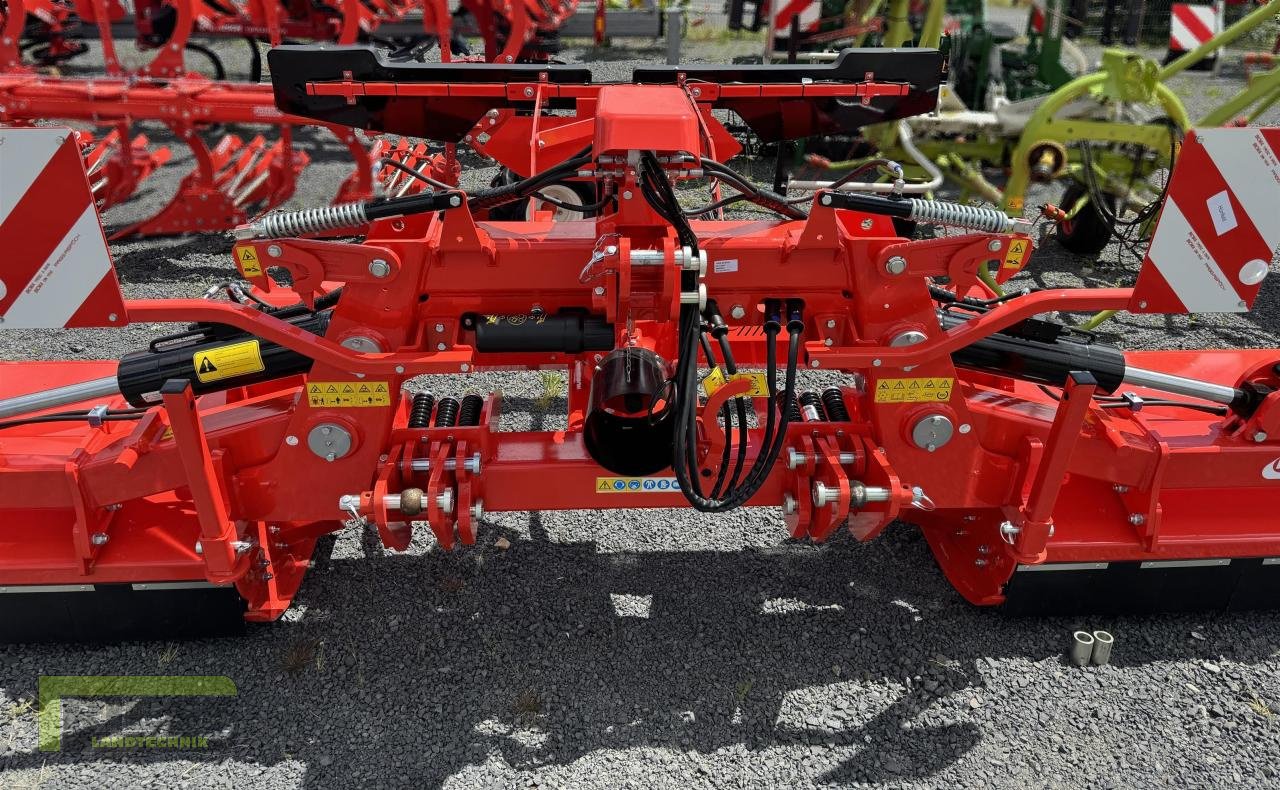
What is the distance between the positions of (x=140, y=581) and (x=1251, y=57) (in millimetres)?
16883

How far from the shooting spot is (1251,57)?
1348cm

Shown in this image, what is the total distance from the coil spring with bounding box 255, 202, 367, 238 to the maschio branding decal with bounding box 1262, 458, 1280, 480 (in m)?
3.04

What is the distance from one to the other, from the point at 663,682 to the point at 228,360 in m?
1.72

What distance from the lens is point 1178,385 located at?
268 centimetres

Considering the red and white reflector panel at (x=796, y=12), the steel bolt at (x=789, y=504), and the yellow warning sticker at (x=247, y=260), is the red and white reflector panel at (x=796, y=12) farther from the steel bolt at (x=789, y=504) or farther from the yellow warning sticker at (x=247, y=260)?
the yellow warning sticker at (x=247, y=260)

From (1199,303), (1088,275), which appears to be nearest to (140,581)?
(1199,303)

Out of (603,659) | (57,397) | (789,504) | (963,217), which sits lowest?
(603,659)

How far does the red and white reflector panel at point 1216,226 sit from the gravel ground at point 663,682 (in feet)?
4.21

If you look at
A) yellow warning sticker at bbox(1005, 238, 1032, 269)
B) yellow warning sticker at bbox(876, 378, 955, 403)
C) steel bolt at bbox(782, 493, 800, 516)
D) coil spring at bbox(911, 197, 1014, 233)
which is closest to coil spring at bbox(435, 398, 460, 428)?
steel bolt at bbox(782, 493, 800, 516)

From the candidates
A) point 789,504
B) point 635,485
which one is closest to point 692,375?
point 635,485

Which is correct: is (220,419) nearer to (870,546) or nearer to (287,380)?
(287,380)

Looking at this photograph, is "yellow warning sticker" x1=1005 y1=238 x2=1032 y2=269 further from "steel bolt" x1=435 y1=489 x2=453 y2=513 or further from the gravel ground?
"steel bolt" x1=435 y1=489 x2=453 y2=513

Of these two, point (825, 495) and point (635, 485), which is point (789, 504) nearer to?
point (825, 495)

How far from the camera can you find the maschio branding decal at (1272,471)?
2809 millimetres
